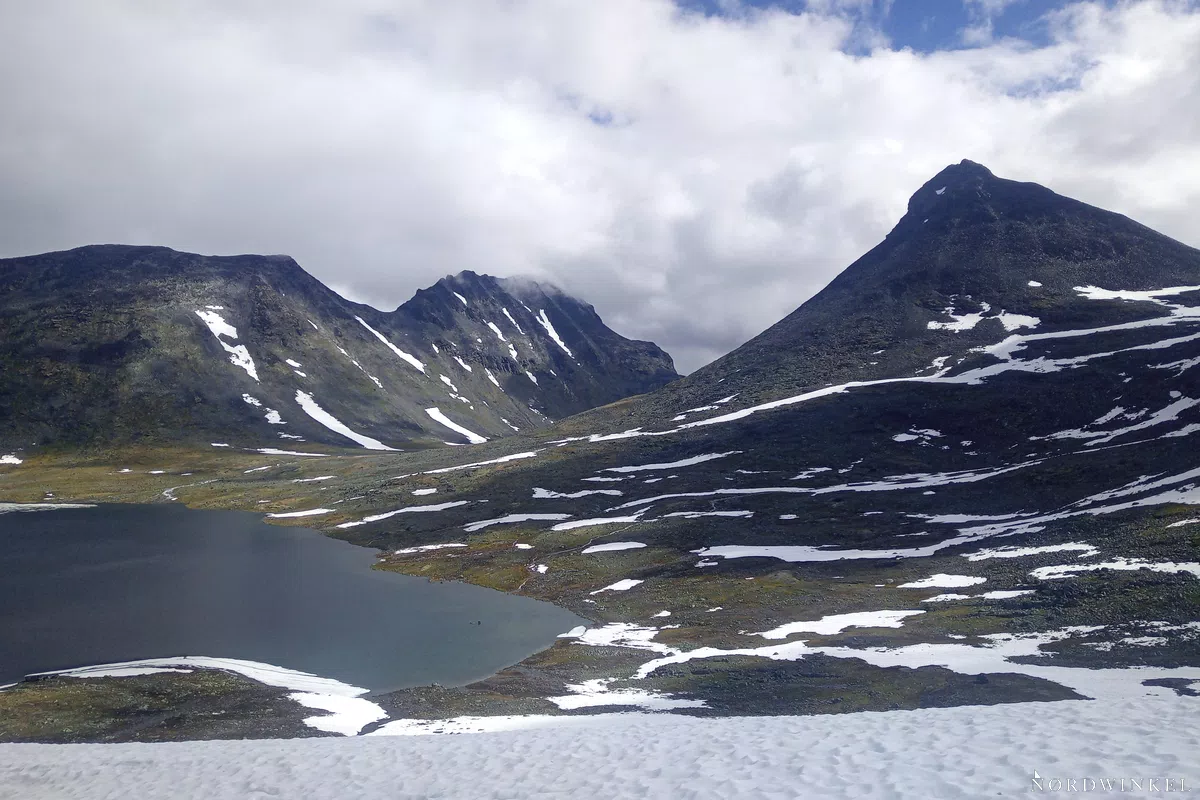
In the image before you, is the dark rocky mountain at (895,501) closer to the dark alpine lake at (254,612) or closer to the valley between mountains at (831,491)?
the valley between mountains at (831,491)

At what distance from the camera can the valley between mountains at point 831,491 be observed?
Answer: 32.8 metres

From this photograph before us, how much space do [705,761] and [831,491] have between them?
74.2 meters

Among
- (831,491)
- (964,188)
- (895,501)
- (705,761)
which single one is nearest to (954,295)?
(964,188)

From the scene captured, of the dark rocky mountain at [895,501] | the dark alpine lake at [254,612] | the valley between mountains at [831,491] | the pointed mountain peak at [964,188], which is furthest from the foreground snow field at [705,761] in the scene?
the pointed mountain peak at [964,188]

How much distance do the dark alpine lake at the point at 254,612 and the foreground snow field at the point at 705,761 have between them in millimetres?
20855

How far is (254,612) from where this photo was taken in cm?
5288

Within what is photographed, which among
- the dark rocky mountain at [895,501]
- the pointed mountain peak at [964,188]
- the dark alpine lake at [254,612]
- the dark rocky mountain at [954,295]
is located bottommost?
the dark alpine lake at [254,612]

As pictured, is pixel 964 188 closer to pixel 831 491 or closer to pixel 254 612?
pixel 831 491

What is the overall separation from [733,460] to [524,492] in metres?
29.8

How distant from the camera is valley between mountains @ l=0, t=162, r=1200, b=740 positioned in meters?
32.8

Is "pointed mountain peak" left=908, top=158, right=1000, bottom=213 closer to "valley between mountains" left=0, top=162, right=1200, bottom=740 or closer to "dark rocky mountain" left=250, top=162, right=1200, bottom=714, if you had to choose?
"valley between mountains" left=0, top=162, right=1200, bottom=740

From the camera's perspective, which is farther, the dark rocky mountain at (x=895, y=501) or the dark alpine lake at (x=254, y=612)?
the dark alpine lake at (x=254, y=612)

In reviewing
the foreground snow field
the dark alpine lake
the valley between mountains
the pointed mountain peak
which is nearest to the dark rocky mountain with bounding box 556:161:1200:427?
the valley between mountains

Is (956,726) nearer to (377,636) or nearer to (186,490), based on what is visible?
(377,636)
